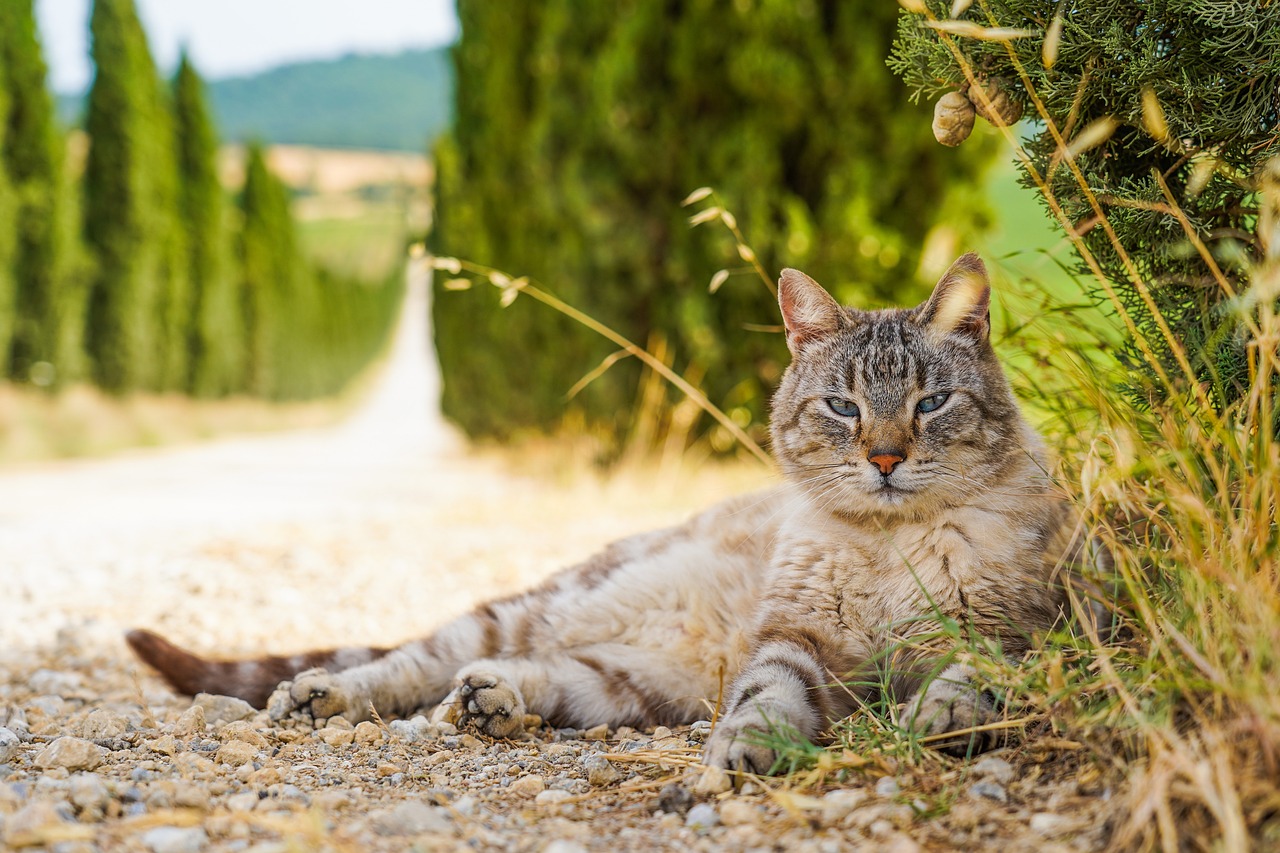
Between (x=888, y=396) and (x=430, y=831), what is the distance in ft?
5.04

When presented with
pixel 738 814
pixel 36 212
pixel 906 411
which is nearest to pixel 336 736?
pixel 738 814

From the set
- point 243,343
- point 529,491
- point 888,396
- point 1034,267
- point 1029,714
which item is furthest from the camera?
point 243,343

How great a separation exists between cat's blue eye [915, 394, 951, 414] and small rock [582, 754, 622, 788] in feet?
3.90

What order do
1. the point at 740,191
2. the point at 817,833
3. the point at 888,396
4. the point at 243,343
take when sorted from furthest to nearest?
the point at 243,343
the point at 740,191
the point at 888,396
the point at 817,833

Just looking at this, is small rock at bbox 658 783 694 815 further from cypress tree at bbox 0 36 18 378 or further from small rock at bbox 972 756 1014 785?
cypress tree at bbox 0 36 18 378

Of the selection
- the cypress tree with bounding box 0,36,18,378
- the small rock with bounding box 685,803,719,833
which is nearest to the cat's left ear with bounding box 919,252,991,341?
the small rock with bounding box 685,803,719,833

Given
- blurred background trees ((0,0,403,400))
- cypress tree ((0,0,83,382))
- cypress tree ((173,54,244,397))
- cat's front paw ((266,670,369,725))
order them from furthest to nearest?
cypress tree ((173,54,244,397)) < blurred background trees ((0,0,403,400)) < cypress tree ((0,0,83,382)) < cat's front paw ((266,670,369,725))

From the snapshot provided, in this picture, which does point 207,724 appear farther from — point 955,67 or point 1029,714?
point 955,67

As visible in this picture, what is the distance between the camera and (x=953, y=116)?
7.61 feet

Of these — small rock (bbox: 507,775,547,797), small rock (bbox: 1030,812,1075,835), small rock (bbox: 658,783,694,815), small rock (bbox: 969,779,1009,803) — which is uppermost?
small rock (bbox: 1030,812,1075,835)

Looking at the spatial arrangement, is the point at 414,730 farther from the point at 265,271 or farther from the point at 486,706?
the point at 265,271

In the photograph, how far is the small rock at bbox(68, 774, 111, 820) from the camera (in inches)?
70.6

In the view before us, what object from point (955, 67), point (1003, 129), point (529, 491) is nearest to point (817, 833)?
point (1003, 129)

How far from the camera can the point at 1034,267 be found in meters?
3.01
